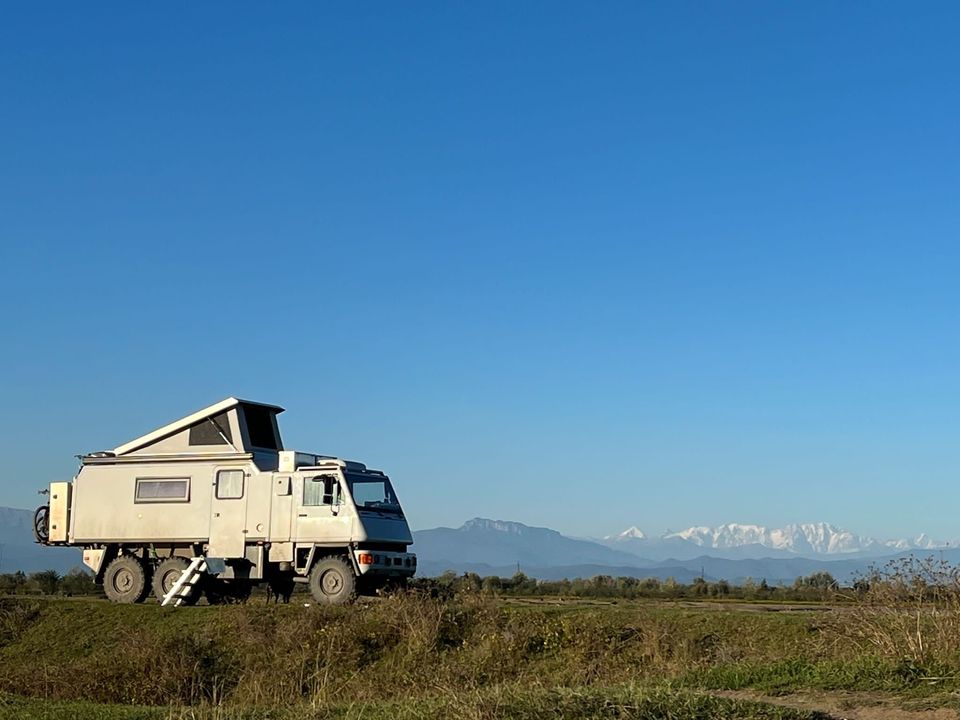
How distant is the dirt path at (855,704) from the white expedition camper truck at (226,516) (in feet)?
42.2

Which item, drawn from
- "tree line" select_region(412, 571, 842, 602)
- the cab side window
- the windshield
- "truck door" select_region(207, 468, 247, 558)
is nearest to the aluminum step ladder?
"truck door" select_region(207, 468, 247, 558)

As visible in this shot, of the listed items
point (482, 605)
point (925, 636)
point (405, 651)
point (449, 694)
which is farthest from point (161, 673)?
point (925, 636)

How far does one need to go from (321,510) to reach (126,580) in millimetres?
5803

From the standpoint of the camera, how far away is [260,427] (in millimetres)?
27203

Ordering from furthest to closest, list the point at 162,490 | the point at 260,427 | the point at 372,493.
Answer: the point at 260,427 → the point at 162,490 → the point at 372,493

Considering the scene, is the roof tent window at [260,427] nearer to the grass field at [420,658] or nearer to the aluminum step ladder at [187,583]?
the aluminum step ladder at [187,583]

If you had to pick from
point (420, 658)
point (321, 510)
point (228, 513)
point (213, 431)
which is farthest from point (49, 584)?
point (420, 658)

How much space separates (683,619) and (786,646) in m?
2.37

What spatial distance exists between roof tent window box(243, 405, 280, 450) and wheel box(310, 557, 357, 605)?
11.7ft

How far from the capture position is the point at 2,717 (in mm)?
14234

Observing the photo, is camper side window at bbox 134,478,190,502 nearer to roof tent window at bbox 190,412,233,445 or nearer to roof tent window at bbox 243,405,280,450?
roof tent window at bbox 190,412,233,445

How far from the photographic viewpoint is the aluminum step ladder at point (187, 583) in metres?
26.0

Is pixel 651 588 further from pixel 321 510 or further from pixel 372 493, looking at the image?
pixel 321 510

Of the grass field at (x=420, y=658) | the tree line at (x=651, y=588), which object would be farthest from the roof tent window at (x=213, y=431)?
the tree line at (x=651, y=588)
